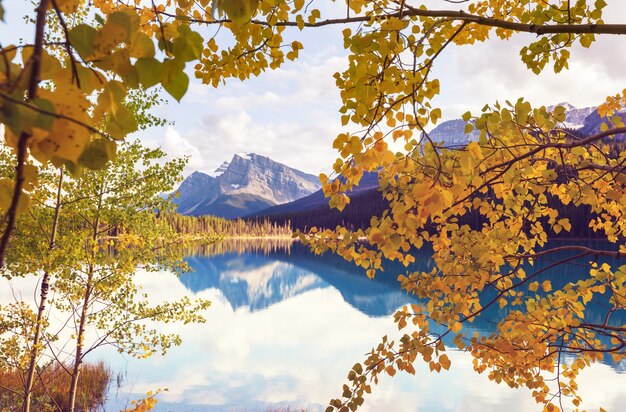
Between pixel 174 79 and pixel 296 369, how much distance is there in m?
20.0

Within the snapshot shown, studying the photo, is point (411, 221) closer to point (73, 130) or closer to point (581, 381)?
point (73, 130)

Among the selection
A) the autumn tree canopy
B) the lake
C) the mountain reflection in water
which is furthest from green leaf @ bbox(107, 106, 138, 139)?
the mountain reflection in water

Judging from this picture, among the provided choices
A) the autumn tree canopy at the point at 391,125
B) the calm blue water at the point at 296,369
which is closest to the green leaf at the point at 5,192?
the autumn tree canopy at the point at 391,125

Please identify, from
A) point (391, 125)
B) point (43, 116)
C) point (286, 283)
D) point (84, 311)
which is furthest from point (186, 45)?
point (286, 283)

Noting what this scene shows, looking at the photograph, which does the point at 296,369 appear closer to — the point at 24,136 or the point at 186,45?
the point at 186,45

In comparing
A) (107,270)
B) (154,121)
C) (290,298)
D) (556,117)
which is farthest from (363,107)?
(290,298)

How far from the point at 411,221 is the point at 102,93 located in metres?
1.44

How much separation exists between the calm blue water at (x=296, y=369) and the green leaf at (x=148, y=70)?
12336 mm

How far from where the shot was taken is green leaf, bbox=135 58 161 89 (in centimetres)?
88

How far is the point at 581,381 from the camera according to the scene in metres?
16.9

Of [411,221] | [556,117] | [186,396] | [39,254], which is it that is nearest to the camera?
[411,221]

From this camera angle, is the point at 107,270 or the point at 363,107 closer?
the point at 363,107

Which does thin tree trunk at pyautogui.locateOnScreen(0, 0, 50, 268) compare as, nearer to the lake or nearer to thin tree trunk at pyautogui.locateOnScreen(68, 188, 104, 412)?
thin tree trunk at pyautogui.locateOnScreen(68, 188, 104, 412)

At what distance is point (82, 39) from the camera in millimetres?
812
